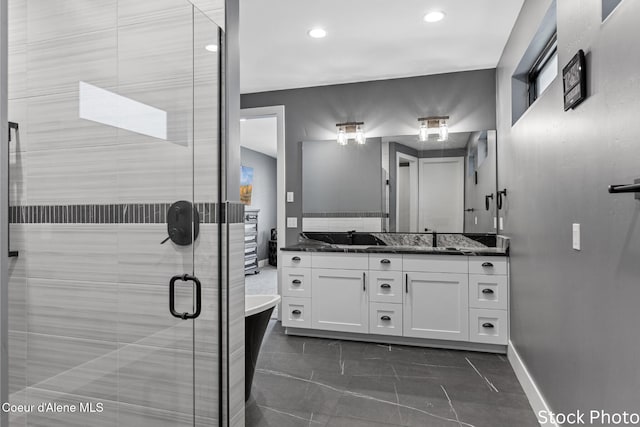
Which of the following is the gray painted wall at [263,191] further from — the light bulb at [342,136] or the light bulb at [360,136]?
the light bulb at [360,136]

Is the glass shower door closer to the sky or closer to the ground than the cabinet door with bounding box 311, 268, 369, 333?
closer to the sky

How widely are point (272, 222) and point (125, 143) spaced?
810 centimetres

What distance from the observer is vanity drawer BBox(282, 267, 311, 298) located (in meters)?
3.65

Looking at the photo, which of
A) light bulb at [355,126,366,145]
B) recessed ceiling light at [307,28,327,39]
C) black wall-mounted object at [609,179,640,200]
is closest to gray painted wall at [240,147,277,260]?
light bulb at [355,126,366,145]

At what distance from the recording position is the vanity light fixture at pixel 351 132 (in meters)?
4.08

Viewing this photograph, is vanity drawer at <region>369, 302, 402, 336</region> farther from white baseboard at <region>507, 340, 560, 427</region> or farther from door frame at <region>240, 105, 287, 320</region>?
door frame at <region>240, 105, 287, 320</region>

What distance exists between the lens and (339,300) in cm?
356

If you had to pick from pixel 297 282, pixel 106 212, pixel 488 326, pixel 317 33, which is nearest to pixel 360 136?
pixel 317 33

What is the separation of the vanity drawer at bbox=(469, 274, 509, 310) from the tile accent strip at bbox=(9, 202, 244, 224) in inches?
100

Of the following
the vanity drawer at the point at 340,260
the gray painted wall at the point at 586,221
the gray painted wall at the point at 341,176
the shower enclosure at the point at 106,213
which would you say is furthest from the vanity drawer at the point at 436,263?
the shower enclosure at the point at 106,213

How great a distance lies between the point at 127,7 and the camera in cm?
130

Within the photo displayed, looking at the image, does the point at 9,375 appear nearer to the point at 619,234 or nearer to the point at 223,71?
the point at 223,71

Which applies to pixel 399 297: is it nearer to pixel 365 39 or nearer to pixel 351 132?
pixel 351 132

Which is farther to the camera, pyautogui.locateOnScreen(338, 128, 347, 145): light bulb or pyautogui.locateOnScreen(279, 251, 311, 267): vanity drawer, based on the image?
pyautogui.locateOnScreen(338, 128, 347, 145): light bulb
